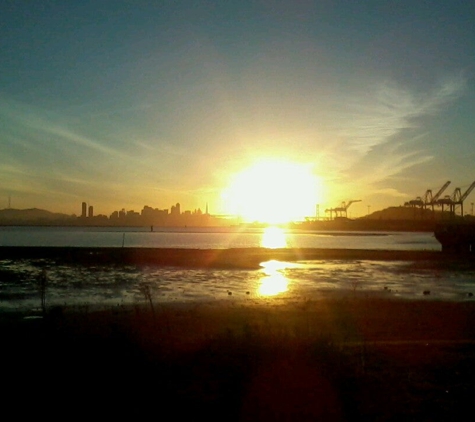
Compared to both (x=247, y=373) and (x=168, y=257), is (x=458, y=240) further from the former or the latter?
(x=247, y=373)

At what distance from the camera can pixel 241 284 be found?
2980 centimetres

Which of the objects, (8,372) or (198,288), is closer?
(8,372)

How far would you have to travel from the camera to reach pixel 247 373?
8.48 meters

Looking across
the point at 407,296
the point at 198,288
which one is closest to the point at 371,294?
the point at 407,296

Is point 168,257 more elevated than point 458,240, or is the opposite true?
point 458,240

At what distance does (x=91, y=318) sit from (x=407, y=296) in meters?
14.5

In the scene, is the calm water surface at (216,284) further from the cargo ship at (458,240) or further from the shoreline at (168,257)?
the cargo ship at (458,240)

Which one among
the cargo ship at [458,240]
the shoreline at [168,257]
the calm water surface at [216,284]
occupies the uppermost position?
the cargo ship at [458,240]

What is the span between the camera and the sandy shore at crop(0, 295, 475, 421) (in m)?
7.23

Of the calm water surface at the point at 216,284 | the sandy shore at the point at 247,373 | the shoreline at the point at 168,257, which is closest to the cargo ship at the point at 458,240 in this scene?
the shoreline at the point at 168,257

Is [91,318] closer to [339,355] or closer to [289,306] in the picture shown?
[289,306]

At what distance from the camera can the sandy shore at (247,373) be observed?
7.23 m

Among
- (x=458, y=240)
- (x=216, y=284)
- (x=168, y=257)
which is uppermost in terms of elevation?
(x=458, y=240)

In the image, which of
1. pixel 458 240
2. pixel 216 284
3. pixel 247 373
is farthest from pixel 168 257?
pixel 247 373
